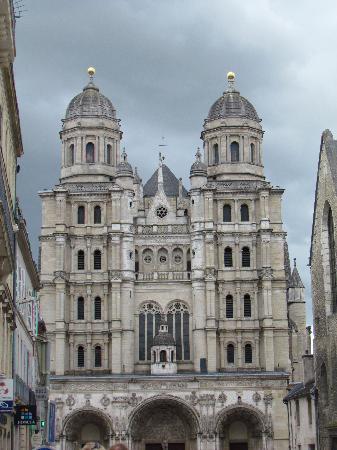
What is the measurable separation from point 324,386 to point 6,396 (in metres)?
17.8

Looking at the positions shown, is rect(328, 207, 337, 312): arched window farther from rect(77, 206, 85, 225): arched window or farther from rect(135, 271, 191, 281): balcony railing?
rect(77, 206, 85, 225): arched window

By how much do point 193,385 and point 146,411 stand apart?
12.8 feet

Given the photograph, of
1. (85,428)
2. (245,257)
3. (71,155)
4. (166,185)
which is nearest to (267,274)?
(245,257)

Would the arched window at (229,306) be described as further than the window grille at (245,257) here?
No

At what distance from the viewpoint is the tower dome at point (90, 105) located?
75.3 metres

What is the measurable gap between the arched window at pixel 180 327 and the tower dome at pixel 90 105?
52.8 feet

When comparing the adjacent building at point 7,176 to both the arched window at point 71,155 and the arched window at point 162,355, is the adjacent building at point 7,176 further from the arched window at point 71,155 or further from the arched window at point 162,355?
the arched window at point 71,155

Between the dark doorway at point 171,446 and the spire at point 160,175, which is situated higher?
the spire at point 160,175

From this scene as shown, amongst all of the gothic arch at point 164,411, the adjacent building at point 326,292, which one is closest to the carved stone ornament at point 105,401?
the gothic arch at point 164,411

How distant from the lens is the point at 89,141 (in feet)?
245

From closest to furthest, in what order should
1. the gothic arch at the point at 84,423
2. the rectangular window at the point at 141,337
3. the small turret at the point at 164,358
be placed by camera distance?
the gothic arch at the point at 84,423 → the small turret at the point at 164,358 → the rectangular window at the point at 141,337

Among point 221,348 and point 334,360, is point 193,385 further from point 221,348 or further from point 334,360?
point 334,360

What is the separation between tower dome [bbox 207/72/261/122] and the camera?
7562cm

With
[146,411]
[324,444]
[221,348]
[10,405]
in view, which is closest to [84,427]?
[146,411]
